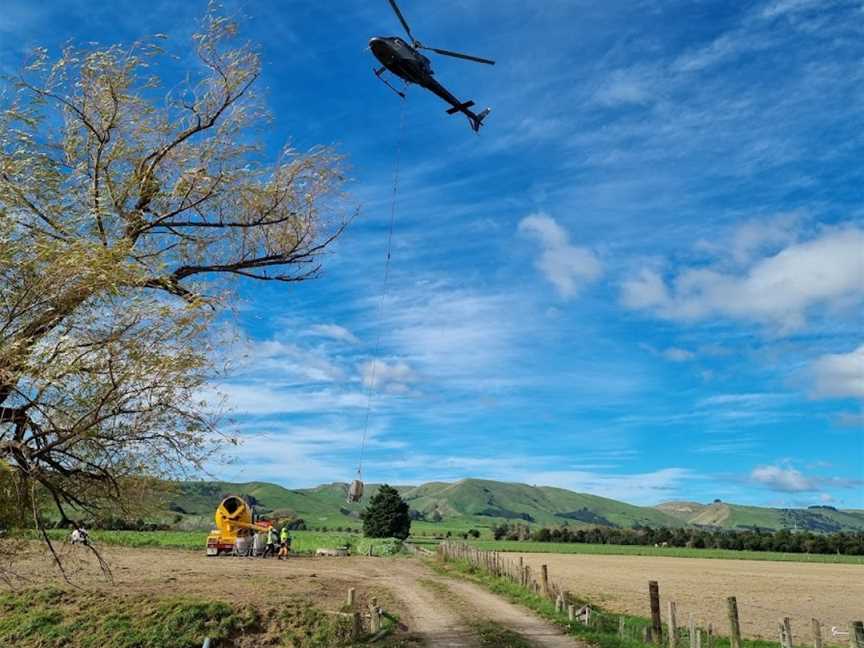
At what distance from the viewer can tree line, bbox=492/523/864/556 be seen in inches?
4847

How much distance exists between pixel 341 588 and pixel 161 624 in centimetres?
994

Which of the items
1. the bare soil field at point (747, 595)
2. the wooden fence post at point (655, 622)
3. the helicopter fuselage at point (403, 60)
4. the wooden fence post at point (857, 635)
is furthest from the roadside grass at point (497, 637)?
the helicopter fuselage at point (403, 60)

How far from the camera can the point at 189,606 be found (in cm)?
2625

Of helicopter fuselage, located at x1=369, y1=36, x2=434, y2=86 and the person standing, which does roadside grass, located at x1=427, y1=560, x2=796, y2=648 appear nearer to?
helicopter fuselage, located at x1=369, y1=36, x2=434, y2=86

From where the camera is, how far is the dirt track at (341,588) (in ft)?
70.9

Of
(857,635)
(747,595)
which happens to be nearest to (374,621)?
(857,635)

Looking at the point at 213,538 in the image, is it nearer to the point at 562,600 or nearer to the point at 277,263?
the point at 562,600

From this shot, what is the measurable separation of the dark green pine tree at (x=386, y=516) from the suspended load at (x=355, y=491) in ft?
253

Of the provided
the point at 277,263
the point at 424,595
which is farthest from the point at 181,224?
the point at 424,595

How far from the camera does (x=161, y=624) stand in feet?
83.1

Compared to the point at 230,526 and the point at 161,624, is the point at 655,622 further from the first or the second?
the point at 230,526

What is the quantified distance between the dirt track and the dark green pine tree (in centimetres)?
4831


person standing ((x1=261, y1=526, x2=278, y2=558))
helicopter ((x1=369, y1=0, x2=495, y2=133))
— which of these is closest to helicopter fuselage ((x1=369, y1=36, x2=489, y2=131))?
helicopter ((x1=369, y1=0, x2=495, y2=133))

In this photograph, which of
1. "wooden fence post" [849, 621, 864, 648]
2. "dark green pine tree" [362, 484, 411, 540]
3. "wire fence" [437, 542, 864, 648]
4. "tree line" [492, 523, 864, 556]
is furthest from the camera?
"tree line" [492, 523, 864, 556]
